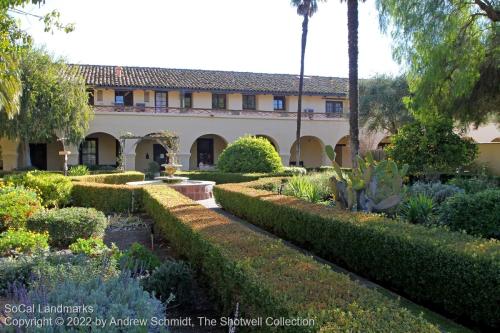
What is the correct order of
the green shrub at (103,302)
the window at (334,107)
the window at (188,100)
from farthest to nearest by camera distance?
the window at (334,107), the window at (188,100), the green shrub at (103,302)

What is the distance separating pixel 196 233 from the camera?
594cm

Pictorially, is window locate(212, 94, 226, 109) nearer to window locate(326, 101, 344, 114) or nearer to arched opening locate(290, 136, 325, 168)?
arched opening locate(290, 136, 325, 168)

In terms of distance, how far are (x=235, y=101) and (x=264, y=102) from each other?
2318 millimetres

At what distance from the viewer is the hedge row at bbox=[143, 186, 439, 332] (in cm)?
298

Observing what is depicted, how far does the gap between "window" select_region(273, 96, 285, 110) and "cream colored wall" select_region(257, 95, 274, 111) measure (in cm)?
55

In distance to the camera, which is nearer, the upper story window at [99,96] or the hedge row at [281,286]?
the hedge row at [281,286]

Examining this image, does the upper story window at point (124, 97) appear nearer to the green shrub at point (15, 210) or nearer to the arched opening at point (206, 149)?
the arched opening at point (206, 149)

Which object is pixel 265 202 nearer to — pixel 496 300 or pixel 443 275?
pixel 443 275

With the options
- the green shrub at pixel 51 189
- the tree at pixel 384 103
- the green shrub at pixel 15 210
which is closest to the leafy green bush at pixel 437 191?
the green shrub at pixel 15 210

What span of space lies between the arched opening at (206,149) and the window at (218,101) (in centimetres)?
218

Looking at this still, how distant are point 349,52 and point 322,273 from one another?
39.5ft

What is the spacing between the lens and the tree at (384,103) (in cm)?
3175

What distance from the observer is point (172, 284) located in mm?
5242

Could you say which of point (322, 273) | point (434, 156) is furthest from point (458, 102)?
point (322, 273)
